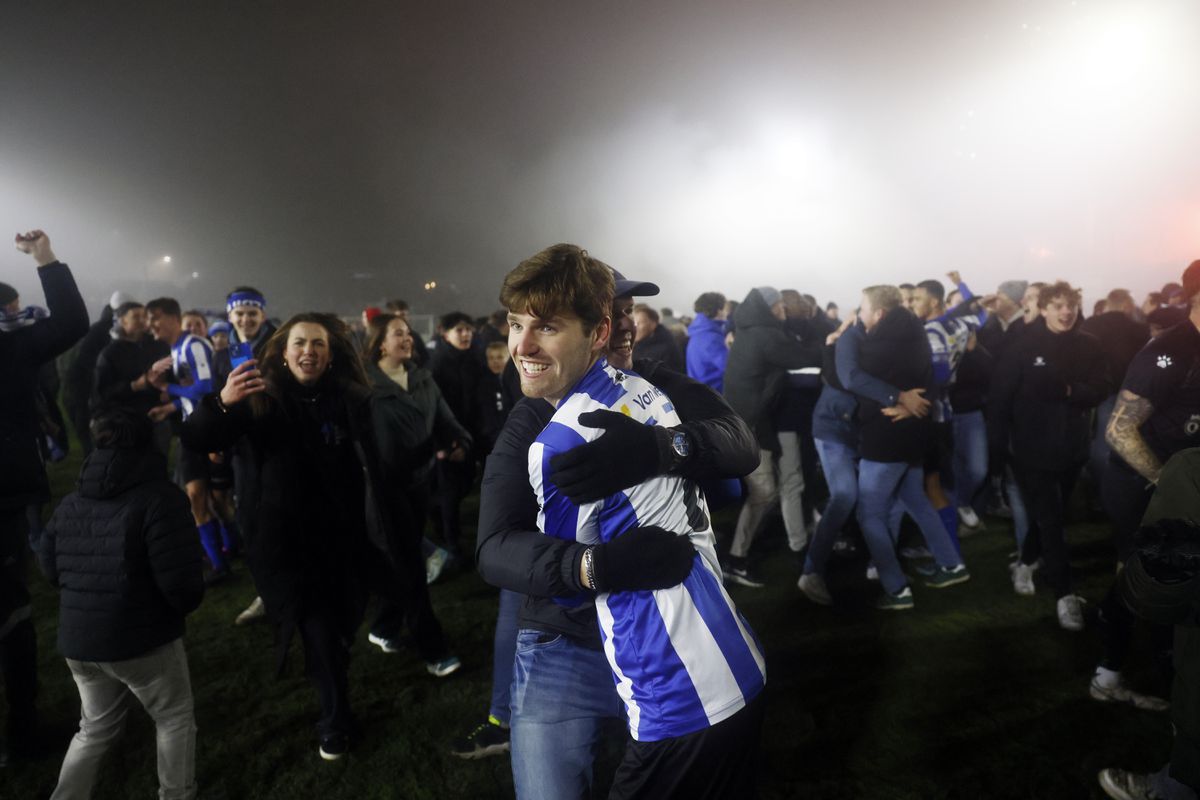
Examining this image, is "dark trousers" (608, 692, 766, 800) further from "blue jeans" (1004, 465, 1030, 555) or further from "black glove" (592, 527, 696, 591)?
"blue jeans" (1004, 465, 1030, 555)

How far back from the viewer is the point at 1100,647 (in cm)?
380

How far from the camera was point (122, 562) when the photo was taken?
8.08ft

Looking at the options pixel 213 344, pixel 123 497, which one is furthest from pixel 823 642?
pixel 213 344

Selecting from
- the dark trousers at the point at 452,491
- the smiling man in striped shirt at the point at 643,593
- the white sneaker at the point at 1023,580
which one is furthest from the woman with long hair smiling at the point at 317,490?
the white sneaker at the point at 1023,580

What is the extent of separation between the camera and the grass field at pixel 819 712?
2916 millimetres

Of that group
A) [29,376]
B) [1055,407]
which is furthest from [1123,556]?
[29,376]

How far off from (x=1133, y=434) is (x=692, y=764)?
288 centimetres

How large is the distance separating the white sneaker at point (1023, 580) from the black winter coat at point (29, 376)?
5975mm

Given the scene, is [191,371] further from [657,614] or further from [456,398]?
[657,614]

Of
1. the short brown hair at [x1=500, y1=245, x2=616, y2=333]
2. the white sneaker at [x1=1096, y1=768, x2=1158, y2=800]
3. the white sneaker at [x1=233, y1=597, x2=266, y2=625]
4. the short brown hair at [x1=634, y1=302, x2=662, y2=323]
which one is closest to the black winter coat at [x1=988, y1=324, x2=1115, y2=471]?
the white sneaker at [x1=1096, y1=768, x2=1158, y2=800]

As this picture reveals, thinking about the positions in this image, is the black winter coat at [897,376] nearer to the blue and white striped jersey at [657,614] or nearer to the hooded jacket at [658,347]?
the hooded jacket at [658,347]

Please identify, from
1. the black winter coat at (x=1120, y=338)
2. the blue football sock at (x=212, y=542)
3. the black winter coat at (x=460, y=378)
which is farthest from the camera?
the black winter coat at (x=460, y=378)

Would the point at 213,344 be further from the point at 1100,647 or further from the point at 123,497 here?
the point at 1100,647

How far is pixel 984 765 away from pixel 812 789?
0.83m
